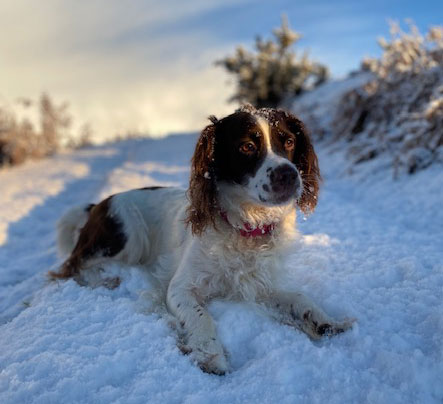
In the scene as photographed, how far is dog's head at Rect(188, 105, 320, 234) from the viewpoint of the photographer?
2.45 meters

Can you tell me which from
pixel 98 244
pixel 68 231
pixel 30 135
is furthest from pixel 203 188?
pixel 30 135

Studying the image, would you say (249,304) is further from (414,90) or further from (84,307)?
(414,90)

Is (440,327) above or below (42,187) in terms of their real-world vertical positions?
above

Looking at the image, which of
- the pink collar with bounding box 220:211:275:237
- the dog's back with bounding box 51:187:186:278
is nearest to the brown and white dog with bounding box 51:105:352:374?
the pink collar with bounding box 220:211:275:237

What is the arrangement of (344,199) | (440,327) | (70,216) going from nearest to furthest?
(440,327) → (70,216) → (344,199)

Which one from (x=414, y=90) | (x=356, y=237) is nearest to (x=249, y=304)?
(x=356, y=237)

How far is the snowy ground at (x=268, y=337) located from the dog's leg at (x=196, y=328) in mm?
73

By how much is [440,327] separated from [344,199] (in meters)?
3.28

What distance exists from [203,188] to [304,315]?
90 centimetres

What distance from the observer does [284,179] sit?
7.91ft

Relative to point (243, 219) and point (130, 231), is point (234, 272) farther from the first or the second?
point (130, 231)

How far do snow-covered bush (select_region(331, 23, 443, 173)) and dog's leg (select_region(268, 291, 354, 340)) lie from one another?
344 centimetres

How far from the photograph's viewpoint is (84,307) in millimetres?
2672

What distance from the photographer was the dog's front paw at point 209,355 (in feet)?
6.75
